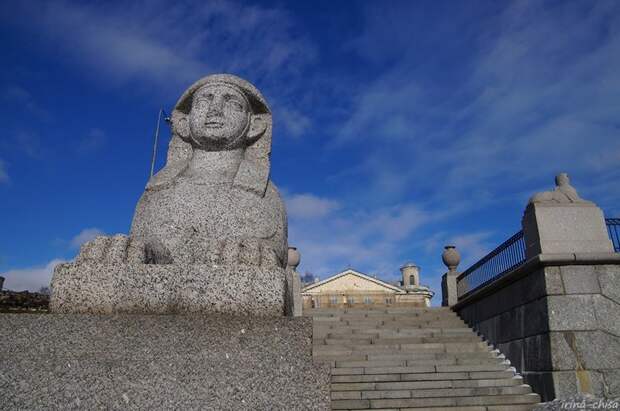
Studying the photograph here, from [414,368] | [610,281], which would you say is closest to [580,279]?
[610,281]

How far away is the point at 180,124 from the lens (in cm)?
412

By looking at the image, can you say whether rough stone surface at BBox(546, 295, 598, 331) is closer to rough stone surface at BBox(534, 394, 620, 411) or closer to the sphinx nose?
rough stone surface at BBox(534, 394, 620, 411)

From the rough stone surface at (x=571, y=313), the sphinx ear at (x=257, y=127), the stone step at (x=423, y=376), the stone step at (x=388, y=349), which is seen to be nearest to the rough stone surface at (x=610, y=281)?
the rough stone surface at (x=571, y=313)

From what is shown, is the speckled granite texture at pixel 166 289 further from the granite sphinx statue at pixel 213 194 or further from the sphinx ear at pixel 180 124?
the sphinx ear at pixel 180 124

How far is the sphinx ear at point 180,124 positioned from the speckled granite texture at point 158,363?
2255 mm

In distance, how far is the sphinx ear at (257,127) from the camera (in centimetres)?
413

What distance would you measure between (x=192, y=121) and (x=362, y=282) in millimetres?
47187

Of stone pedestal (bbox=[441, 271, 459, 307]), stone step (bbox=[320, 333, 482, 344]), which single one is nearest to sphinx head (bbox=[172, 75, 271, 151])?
stone step (bbox=[320, 333, 482, 344])

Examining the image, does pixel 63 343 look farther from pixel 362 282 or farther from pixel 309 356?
pixel 362 282

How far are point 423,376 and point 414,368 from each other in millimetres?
245

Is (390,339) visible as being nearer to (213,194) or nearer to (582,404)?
(582,404)

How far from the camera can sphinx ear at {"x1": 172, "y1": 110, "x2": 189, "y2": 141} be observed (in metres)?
4.07

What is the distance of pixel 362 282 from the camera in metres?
49.4

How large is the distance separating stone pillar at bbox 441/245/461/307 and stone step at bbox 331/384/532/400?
5.65m
